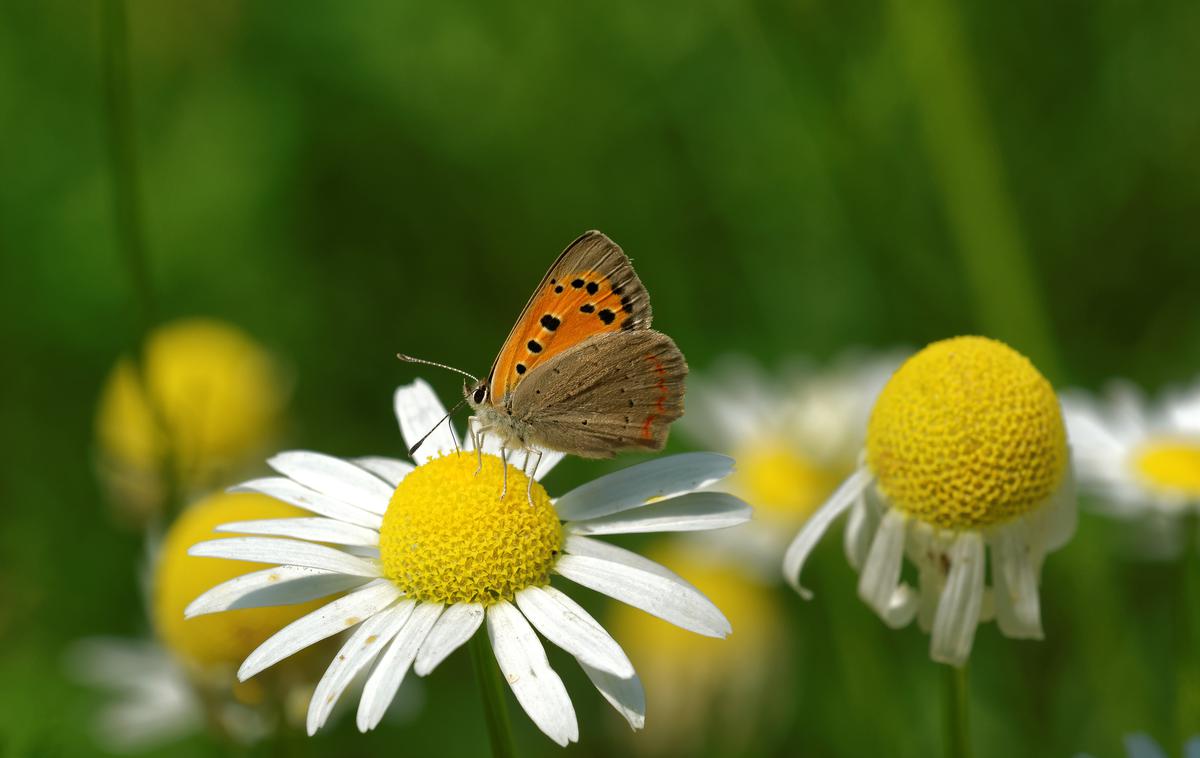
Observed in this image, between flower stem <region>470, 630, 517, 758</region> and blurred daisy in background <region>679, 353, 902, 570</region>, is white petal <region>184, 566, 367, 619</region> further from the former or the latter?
blurred daisy in background <region>679, 353, 902, 570</region>

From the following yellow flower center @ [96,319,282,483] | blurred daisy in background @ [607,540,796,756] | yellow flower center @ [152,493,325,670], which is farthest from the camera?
yellow flower center @ [96,319,282,483]

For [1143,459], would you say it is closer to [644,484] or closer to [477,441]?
[644,484]

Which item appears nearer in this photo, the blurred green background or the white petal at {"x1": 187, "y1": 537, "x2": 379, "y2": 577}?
the white petal at {"x1": 187, "y1": 537, "x2": 379, "y2": 577}

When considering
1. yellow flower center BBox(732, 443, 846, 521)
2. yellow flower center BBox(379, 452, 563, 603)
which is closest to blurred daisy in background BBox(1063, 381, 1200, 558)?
yellow flower center BBox(732, 443, 846, 521)

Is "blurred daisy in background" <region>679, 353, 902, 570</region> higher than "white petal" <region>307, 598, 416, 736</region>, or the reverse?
"white petal" <region>307, 598, 416, 736</region>

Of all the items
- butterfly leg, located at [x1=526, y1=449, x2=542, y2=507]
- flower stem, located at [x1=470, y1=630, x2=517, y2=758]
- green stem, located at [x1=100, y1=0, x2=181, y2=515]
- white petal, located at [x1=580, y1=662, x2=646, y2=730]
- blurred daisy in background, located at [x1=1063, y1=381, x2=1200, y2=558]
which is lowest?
blurred daisy in background, located at [x1=1063, y1=381, x2=1200, y2=558]

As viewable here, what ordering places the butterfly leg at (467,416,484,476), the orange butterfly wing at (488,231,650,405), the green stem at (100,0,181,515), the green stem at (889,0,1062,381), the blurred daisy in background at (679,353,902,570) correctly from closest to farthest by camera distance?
the butterfly leg at (467,416,484,476), the orange butterfly wing at (488,231,650,405), the green stem at (100,0,181,515), the green stem at (889,0,1062,381), the blurred daisy in background at (679,353,902,570)
